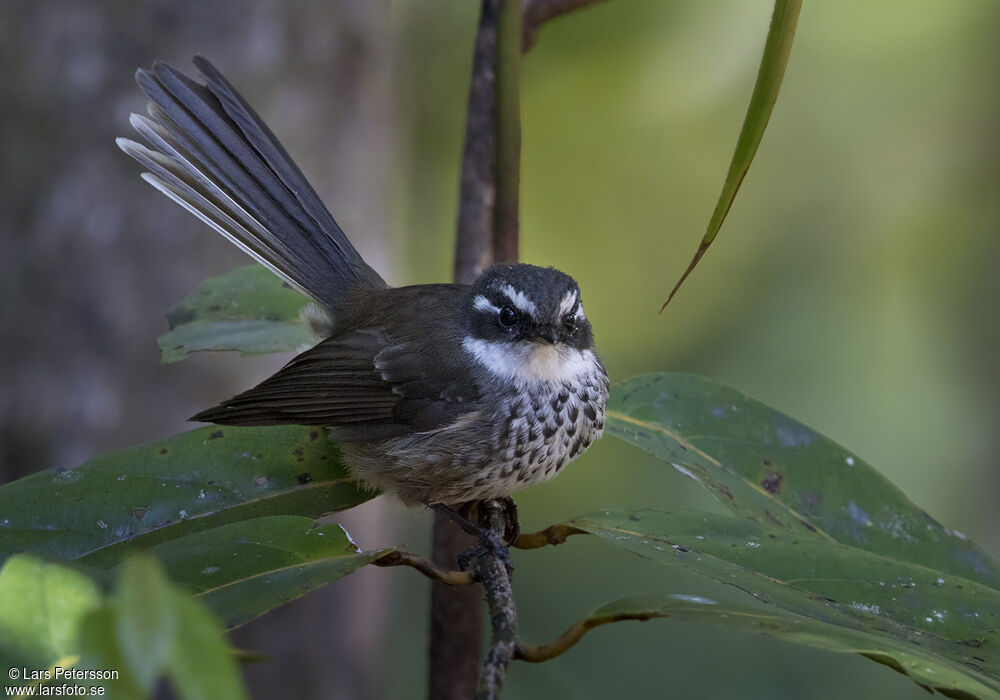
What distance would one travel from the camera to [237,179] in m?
3.20

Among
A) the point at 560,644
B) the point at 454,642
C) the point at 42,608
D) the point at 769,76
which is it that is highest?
the point at 769,76

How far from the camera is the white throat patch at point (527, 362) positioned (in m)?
2.88

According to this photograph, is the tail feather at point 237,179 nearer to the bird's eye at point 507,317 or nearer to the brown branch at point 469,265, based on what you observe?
the brown branch at point 469,265

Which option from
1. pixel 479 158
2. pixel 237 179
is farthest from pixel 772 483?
pixel 237 179

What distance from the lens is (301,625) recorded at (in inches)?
173

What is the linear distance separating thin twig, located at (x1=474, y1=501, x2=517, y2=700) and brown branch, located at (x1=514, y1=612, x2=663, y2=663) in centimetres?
3

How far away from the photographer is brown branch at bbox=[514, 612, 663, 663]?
1.52 m

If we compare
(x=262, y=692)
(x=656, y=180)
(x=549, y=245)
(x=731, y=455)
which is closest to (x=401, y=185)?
(x=549, y=245)

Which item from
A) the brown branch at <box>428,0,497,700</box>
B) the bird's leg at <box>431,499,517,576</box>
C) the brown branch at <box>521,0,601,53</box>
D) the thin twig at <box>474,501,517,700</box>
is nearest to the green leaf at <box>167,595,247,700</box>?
the thin twig at <box>474,501,517,700</box>

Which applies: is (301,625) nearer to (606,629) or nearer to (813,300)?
(606,629)

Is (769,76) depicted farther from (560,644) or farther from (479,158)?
(479,158)

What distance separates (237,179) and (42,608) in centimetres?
229

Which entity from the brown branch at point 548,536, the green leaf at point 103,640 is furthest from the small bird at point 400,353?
the green leaf at point 103,640

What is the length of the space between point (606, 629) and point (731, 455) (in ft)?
10.9
